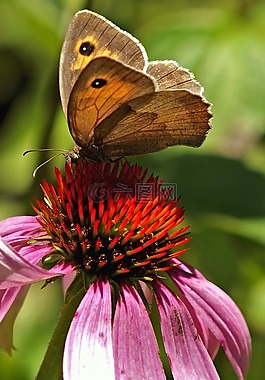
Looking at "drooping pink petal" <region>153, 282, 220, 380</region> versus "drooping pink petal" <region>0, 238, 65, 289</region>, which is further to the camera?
"drooping pink petal" <region>153, 282, 220, 380</region>

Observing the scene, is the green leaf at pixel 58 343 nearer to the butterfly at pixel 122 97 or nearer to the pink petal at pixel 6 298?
the pink petal at pixel 6 298

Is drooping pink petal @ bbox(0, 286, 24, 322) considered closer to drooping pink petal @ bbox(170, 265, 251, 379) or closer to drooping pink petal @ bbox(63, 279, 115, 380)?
drooping pink petal @ bbox(63, 279, 115, 380)

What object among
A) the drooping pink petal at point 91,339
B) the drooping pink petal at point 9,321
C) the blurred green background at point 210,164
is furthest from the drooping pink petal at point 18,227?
the blurred green background at point 210,164

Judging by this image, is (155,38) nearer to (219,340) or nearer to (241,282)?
(241,282)

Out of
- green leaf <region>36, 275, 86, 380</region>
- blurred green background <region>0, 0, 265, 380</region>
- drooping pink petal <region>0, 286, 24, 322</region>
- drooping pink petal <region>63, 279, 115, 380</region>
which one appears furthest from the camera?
blurred green background <region>0, 0, 265, 380</region>

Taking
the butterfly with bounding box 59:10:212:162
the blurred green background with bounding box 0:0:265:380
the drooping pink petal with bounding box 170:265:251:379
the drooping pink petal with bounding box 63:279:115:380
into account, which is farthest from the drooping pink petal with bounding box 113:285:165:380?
the blurred green background with bounding box 0:0:265:380
